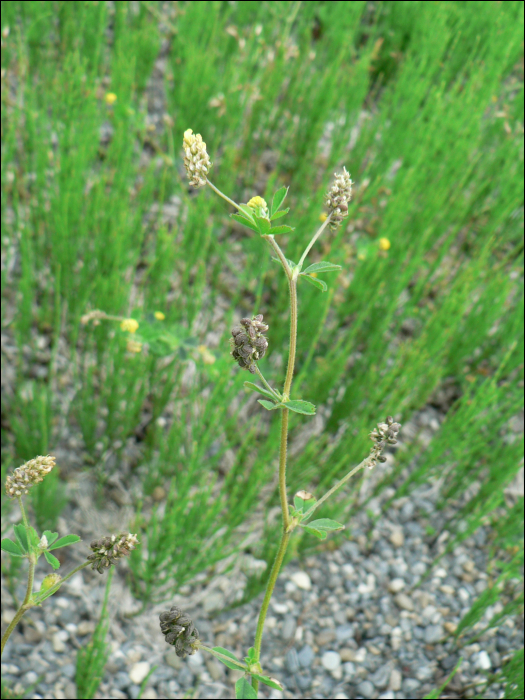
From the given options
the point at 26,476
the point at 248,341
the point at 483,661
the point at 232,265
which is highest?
the point at 248,341

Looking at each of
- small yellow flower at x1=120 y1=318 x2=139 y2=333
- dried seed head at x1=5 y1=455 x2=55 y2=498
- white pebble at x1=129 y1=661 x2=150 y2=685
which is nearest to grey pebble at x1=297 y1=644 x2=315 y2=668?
white pebble at x1=129 y1=661 x2=150 y2=685

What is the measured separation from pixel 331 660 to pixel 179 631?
102cm

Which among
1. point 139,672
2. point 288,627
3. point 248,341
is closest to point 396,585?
point 288,627

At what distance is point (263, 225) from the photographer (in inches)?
31.1

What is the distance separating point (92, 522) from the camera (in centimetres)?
180

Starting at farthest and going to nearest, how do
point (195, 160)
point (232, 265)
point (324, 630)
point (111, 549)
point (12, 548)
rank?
point (232, 265), point (324, 630), point (12, 548), point (111, 549), point (195, 160)

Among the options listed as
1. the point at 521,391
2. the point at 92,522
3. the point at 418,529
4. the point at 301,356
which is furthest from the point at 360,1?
the point at 92,522

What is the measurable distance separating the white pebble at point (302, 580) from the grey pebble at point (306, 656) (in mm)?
174

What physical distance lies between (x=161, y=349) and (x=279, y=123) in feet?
5.07

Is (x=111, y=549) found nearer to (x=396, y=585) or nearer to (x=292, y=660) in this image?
(x=292, y=660)

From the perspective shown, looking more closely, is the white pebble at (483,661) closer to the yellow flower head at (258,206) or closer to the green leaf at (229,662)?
the green leaf at (229,662)

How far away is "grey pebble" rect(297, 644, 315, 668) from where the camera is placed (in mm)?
1668

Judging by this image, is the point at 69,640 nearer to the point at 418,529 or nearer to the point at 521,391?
the point at 418,529

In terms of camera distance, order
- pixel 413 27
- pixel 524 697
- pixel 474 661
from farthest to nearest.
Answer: pixel 413 27
pixel 474 661
pixel 524 697
